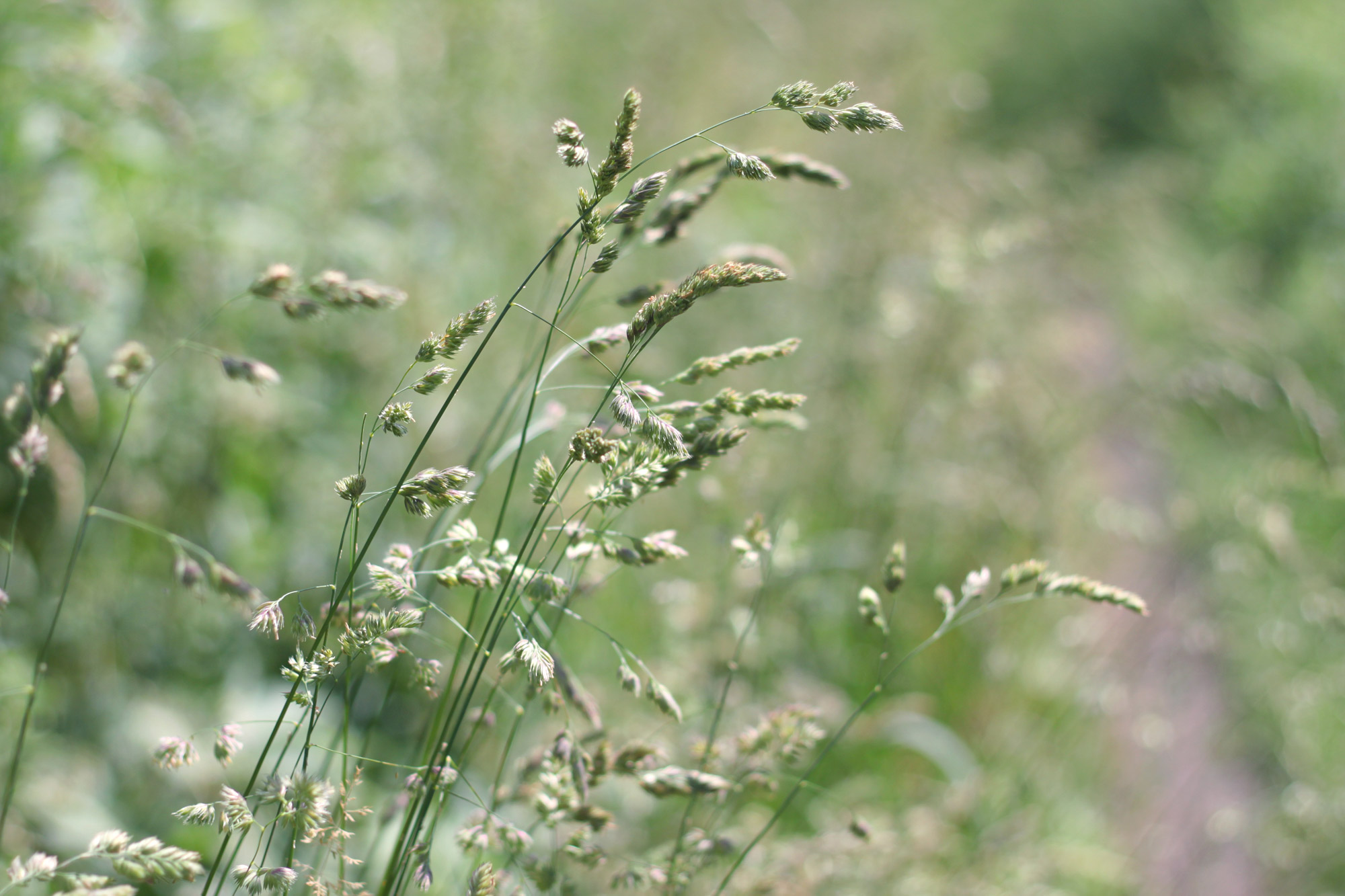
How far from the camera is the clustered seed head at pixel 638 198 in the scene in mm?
875

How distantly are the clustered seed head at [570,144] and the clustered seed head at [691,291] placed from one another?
0.57 feet

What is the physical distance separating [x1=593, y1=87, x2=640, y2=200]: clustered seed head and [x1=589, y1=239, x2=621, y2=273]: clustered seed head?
0.16 ft

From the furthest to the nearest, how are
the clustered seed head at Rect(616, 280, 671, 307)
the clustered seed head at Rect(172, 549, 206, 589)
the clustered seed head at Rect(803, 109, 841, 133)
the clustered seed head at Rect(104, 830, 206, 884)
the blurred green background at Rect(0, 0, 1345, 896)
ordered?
the blurred green background at Rect(0, 0, 1345, 896) < the clustered seed head at Rect(616, 280, 671, 307) < the clustered seed head at Rect(172, 549, 206, 589) < the clustered seed head at Rect(803, 109, 841, 133) < the clustered seed head at Rect(104, 830, 206, 884)

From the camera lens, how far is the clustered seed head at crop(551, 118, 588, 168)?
2.92 feet

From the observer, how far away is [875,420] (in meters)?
3.17

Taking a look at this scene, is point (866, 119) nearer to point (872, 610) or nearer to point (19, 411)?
point (872, 610)

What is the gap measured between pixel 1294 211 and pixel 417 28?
21.0 ft

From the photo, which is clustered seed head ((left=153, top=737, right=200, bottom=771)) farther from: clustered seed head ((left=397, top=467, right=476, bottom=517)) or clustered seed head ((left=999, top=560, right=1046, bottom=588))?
clustered seed head ((left=999, top=560, right=1046, bottom=588))

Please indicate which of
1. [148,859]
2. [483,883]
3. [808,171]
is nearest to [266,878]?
[148,859]

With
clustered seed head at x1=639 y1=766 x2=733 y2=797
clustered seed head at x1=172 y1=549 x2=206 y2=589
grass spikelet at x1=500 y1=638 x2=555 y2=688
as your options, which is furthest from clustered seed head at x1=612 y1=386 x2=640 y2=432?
clustered seed head at x1=172 y1=549 x2=206 y2=589

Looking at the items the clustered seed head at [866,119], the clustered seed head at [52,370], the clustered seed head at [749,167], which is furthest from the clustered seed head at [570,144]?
the clustered seed head at [52,370]

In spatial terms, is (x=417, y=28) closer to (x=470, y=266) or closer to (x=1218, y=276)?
(x=470, y=266)

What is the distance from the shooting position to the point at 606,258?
854 millimetres

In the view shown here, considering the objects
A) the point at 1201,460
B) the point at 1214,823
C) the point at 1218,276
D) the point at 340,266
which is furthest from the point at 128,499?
the point at 1218,276
